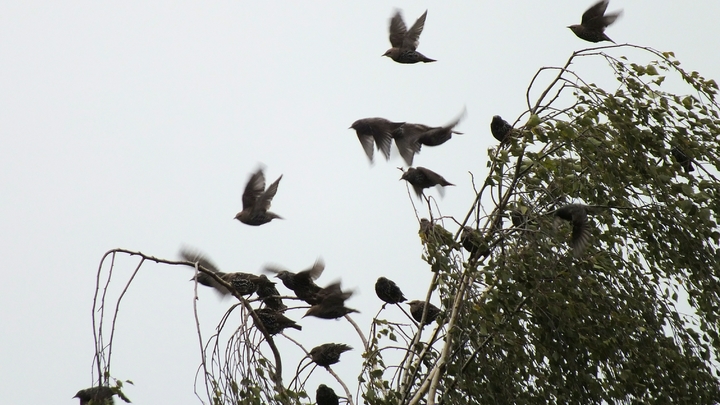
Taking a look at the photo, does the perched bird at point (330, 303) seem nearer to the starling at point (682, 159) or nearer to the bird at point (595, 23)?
the starling at point (682, 159)

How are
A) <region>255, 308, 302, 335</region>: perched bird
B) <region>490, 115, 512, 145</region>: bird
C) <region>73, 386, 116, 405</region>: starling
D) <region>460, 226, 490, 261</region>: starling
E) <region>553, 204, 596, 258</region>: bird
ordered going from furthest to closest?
<region>490, 115, 512, 145</region>: bird, <region>255, 308, 302, 335</region>: perched bird, <region>460, 226, 490, 261</region>: starling, <region>553, 204, 596, 258</region>: bird, <region>73, 386, 116, 405</region>: starling

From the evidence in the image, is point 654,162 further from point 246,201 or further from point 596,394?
point 246,201

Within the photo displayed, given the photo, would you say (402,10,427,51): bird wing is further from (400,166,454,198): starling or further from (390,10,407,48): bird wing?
(400,166,454,198): starling

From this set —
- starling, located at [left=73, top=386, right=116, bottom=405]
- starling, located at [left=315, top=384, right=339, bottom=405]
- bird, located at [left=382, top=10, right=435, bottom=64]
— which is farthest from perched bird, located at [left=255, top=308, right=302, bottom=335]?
bird, located at [left=382, top=10, right=435, bottom=64]

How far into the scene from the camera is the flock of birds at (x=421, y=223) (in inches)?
137

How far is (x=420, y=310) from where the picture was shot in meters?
4.15

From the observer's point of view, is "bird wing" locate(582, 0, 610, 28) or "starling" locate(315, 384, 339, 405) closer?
"starling" locate(315, 384, 339, 405)

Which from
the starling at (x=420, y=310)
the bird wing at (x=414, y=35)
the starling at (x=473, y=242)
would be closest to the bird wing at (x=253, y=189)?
the bird wing at (x=414, y=35)

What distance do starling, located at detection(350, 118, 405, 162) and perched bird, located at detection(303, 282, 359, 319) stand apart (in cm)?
156

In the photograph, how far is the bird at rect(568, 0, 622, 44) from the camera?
15.7ft

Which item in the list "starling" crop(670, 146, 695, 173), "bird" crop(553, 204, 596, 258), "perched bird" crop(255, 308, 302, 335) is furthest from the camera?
"perched bird" crop(255, 308, 302, 335)

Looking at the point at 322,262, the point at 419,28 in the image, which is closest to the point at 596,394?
the point at 322,262

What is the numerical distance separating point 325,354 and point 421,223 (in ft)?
2.64

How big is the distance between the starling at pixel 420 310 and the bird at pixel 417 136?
1.24 meters
